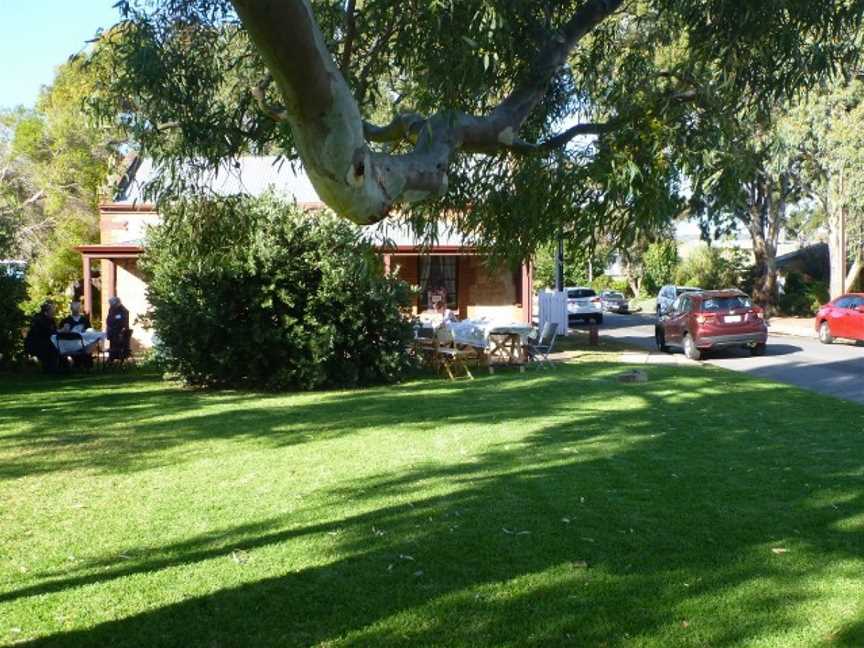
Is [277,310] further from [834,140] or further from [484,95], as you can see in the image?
[834,140]

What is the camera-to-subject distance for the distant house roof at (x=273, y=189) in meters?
6.04

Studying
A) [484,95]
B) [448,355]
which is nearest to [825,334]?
[448,355]

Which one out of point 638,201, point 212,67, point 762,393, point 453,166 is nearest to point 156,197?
point 212,67

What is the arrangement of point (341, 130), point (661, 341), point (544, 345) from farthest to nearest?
1. point (661, 341)
2. point (544, 345)
3. point (341, 130)

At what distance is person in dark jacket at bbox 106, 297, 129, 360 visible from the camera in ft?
64.7

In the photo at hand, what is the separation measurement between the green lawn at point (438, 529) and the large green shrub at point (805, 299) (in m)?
33.9

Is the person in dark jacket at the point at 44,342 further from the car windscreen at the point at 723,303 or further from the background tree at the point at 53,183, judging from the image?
the background tree at the point at 53,183

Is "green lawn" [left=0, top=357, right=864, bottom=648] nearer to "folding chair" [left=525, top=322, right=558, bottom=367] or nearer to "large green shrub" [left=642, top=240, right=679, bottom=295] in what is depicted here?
"folding chair" [left=525, top=322, right=558, bottom=367]

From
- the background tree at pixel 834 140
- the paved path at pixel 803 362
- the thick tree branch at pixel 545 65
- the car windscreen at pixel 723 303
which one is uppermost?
the background tree at pixel 834 140

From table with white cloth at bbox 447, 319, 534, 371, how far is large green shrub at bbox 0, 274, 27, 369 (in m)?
9.26

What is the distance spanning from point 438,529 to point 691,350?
17719mm

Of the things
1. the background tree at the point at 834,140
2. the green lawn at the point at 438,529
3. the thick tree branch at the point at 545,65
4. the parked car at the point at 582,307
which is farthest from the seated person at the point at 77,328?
the parked car at the point at 582,307

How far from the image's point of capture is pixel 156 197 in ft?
20.5

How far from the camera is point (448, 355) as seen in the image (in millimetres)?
19281
